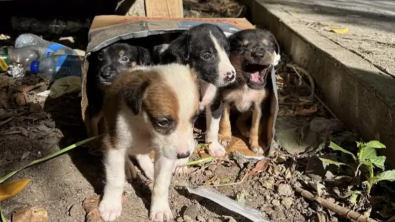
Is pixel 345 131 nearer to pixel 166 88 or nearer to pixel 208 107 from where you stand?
pixel 208 107

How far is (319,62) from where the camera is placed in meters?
4.77

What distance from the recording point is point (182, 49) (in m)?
3.97

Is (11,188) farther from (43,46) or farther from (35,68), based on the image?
(43,46)

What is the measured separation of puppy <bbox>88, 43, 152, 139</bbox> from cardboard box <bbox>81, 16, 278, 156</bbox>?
0.11 metres

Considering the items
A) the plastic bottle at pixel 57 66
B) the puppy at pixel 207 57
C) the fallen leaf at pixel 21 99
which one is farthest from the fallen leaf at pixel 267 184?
the plastic bottle at pixel 57 66

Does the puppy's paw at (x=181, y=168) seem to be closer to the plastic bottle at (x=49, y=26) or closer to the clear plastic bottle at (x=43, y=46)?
the clear plastic bottle at (x=43, y=46)

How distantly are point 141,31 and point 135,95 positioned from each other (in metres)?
1.10

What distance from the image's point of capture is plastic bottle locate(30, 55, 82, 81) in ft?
17.7

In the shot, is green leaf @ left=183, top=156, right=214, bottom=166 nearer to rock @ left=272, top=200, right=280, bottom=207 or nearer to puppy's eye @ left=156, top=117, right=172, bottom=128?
rock @ left=272, top=200, right=280, bottom=207

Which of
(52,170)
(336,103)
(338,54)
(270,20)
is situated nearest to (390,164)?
(336,103)

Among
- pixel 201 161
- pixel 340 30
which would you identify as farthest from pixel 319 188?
pixel 340 30

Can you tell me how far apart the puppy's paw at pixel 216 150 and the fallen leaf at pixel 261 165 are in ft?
1.20

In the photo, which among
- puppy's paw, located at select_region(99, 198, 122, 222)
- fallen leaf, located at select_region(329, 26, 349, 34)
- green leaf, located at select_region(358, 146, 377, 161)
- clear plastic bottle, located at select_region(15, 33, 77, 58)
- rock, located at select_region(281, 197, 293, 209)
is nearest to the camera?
puppy's paw, located at select_region(99, 198, 122, 222)

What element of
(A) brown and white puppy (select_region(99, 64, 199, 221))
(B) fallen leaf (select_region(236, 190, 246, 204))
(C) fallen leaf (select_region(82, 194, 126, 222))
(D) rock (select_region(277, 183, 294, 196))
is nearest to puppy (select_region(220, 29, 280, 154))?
(D) rock (select_region(277, 183, 294, 196))
